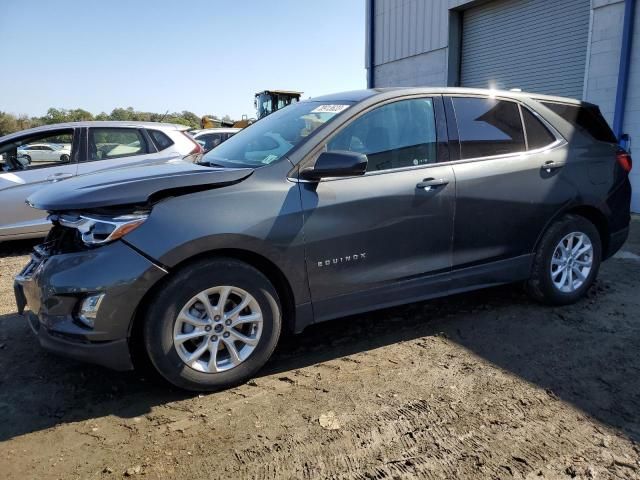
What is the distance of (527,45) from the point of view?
1037cm

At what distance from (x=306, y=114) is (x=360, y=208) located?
897mm

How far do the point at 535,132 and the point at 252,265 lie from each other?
261cm

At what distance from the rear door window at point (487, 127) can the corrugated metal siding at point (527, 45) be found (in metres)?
6.56

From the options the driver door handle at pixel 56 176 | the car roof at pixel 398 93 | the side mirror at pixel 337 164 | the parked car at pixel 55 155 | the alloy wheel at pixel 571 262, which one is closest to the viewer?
the side mirror at pixel 337 164

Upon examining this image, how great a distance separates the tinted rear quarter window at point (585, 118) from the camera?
13.6ft

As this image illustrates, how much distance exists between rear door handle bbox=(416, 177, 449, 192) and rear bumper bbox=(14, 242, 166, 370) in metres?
1.80

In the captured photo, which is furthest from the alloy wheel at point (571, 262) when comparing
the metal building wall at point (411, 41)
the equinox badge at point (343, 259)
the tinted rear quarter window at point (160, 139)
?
the metal building wall at point (411, 41)

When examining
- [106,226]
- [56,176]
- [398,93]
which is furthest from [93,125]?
[398,93]

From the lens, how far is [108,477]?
2.17 m

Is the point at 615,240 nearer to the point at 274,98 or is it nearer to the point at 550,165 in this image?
the point at 550,165

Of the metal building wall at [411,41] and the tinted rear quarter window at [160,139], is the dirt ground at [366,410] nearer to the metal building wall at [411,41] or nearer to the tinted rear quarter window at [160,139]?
the tinted rear quarter window at [160,139]

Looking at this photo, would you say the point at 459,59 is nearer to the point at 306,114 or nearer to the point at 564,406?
the point at 306,114

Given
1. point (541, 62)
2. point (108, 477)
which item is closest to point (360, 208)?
point (108, 477)

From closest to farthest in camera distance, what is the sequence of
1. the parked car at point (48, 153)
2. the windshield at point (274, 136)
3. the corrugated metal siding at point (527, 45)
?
the windshield at point (274, 136), the parked car at point (48, 153), the corrugated metal siding at point (527, 45)
